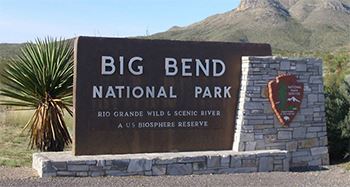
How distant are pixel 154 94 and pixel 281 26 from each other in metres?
85.2

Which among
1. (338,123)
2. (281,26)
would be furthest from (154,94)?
(281,26)

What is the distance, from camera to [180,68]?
486 inches

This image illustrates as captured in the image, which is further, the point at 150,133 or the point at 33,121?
the point at 33,121

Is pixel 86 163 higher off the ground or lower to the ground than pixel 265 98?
lower

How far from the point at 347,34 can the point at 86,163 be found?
78812 mm

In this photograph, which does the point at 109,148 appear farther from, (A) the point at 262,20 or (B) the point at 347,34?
(A) the point at 262,20

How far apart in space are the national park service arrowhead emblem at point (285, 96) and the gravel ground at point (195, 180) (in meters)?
1.26

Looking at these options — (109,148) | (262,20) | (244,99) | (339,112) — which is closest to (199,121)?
(244,99)

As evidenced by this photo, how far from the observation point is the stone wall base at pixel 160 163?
10.9 metres

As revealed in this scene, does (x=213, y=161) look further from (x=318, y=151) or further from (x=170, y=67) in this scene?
(x=318, y=151)

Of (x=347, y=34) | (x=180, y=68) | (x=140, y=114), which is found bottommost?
(x=140, y=114)

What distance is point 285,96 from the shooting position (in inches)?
502

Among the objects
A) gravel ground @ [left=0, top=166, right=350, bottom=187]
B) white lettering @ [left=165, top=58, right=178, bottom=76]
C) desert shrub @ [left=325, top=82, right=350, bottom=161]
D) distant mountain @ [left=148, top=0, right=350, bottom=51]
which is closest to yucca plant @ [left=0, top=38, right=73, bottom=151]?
gravel ground @ [left=0, top=166, right=350, bottom=187]

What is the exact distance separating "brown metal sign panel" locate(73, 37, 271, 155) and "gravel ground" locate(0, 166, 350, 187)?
107 cm
